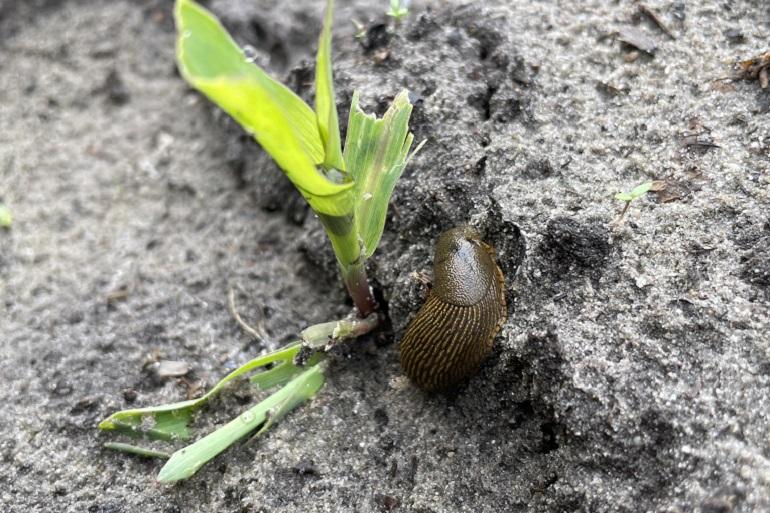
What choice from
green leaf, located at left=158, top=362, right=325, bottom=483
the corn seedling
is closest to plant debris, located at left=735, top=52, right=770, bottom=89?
the corn seedling

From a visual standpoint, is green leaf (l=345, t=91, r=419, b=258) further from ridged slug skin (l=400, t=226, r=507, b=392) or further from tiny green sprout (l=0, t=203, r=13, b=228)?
tiny green sprout (l=0, t=203, r=13, b=228)

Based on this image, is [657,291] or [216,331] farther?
[216,331]


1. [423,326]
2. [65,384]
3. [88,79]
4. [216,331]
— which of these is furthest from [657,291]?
[88,79]

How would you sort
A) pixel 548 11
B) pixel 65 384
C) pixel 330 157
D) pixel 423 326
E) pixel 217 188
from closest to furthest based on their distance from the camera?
pixel 330 157 < pixel 423 326 < pixel 65 384 < pixel 548 11 < pixel 217 188

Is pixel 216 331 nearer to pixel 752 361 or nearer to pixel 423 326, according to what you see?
pixel 423 326

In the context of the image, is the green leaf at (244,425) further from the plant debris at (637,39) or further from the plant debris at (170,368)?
the plant debris at (637,39)

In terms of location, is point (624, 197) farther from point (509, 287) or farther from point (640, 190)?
point (509, 287)

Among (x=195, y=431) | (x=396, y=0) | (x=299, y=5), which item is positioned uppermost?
(x=396, y=0)
